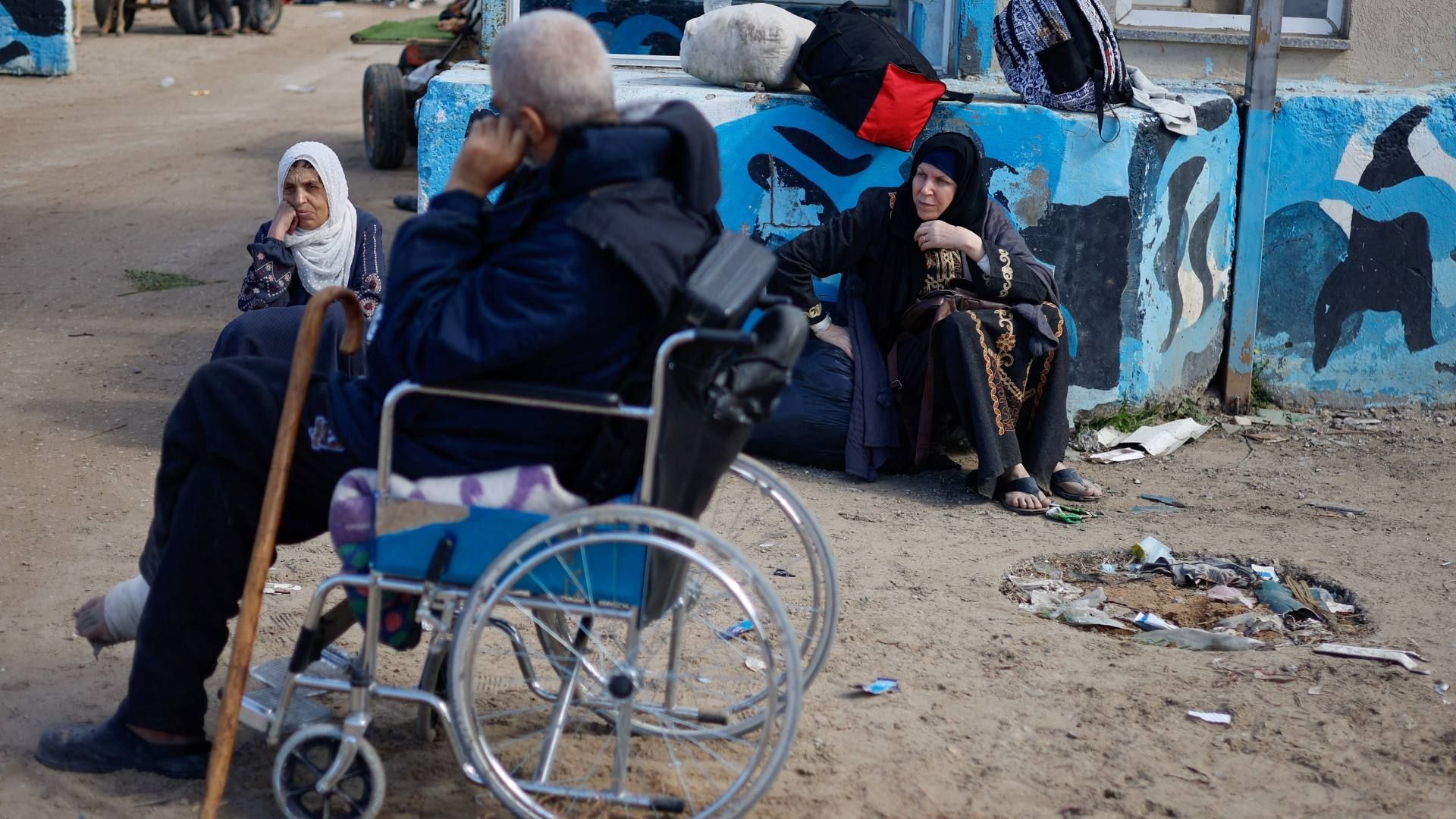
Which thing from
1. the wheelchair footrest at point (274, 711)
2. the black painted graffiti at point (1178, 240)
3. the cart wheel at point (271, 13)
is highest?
the cart wheel at point (271, 13)

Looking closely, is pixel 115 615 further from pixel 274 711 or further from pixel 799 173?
pixel 799 173

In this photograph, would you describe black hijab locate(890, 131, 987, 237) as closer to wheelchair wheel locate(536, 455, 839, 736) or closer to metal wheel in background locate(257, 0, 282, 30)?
wheelchair wheel locate(536, 455, 839, 736)

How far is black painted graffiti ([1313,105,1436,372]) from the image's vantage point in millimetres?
5980

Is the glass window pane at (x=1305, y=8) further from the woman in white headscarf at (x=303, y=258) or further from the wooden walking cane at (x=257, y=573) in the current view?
the wooden walking cane at (x=257, y=573)

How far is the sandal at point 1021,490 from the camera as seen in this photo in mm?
4945

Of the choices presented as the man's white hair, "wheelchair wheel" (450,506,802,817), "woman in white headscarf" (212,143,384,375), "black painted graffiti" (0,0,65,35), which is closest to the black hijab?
"woman in white headscarf" (212,143,384,375)

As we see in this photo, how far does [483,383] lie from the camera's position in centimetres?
242

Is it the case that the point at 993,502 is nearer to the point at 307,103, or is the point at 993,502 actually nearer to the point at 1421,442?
the point at 1421,442

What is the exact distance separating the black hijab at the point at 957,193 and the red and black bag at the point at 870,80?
0.53ft

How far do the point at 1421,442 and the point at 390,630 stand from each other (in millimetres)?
4934

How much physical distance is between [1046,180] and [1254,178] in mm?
→ 1190

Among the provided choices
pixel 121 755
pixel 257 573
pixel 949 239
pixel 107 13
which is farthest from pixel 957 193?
pixel 107 13

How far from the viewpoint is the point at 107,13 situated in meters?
18.0

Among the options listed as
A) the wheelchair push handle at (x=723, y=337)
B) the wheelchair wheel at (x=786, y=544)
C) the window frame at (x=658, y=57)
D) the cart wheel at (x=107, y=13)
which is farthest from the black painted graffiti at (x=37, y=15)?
the wheelchair push handle at (x=723, y=337)
